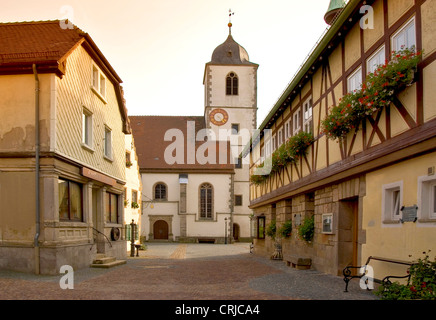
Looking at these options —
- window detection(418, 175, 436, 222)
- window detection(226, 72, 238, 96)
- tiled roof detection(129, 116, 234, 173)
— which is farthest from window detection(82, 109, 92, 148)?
window detection(226, 72, 238, 96)

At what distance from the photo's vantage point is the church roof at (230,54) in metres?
50.4

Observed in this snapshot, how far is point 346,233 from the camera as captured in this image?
1184 cm

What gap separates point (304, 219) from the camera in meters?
15.1

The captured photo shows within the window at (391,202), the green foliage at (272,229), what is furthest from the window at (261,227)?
the window at (391,202)

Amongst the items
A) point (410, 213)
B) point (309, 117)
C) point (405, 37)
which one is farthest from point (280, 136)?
point (410, 213)

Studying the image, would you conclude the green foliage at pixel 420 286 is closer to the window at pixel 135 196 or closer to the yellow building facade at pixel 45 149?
the yellow building facade at pixel 45 149

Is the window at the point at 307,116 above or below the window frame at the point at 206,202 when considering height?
above

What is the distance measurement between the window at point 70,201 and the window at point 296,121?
774 centimetres

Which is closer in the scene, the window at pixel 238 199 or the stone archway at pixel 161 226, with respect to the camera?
the stone archway at pixel 161 226

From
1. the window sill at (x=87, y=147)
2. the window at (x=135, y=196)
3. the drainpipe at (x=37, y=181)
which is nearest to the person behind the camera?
the drainpipe at (x=37, y=181)

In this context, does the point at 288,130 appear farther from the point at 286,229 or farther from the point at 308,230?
the point at 308,230
